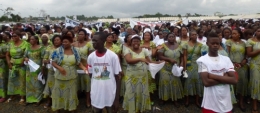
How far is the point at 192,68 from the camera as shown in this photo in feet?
18.4

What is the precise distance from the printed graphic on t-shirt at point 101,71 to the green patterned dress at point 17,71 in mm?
3151

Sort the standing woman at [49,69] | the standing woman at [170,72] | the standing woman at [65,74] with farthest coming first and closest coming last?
the standing woman at [170,72]
the standing woman at [49,69]
the standing woman at [65,74]

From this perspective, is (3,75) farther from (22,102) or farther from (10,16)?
(10,16)

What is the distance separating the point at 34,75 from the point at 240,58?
5.05m

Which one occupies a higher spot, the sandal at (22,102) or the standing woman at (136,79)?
the standing woman at (136,79)

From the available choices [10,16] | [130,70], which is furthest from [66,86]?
[10,16]

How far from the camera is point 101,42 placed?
138 inches

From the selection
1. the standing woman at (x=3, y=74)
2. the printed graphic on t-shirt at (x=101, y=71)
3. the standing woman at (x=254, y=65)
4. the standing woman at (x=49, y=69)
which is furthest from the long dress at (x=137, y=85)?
the standing woman at (x=3, y=74)

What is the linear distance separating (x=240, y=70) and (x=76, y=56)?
149 inches

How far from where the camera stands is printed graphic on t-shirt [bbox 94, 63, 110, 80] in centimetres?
366

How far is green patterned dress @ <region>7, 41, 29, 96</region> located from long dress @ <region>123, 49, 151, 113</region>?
311 centimetres

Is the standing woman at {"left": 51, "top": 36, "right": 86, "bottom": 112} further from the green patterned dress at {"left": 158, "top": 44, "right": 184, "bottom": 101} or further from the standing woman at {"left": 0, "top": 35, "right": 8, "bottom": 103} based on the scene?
the standing woman at {"left": 0, "top": 35, "right": 8, "bottom": 103}

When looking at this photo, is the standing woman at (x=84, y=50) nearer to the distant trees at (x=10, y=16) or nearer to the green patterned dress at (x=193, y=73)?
the green patterned dress at (x=193, y=73)

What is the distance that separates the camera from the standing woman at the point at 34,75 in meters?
5.76
